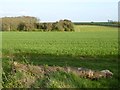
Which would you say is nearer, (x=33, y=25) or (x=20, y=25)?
(x=33, y=25)

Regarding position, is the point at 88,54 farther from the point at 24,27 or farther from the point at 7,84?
the point at 24,27

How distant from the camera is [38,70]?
10.7m

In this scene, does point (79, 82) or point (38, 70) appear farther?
point (38, 70)

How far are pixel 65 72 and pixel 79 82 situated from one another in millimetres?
819

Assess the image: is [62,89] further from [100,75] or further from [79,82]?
[100,75]

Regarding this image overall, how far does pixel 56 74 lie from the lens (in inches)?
388

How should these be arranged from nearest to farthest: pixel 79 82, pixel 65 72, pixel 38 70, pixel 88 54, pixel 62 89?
pixel 62 89 < pixel 79 82 < pixel 65 72 < pixel 38 70 < pixel 88 54

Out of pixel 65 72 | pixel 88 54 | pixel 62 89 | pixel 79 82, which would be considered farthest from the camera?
pixel 88 54

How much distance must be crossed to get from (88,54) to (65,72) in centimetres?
1260

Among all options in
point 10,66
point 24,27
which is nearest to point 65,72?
point 10,66

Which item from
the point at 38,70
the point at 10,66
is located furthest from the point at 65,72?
the point at 10,66

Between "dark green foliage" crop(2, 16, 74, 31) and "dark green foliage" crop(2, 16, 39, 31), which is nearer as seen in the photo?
"dark green foliage" crop(2, 16, 74, 31)

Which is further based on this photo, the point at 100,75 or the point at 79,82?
the point at 100,75

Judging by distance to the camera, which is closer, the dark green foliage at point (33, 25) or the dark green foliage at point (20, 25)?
the dark green foliage at point (33, 25)
